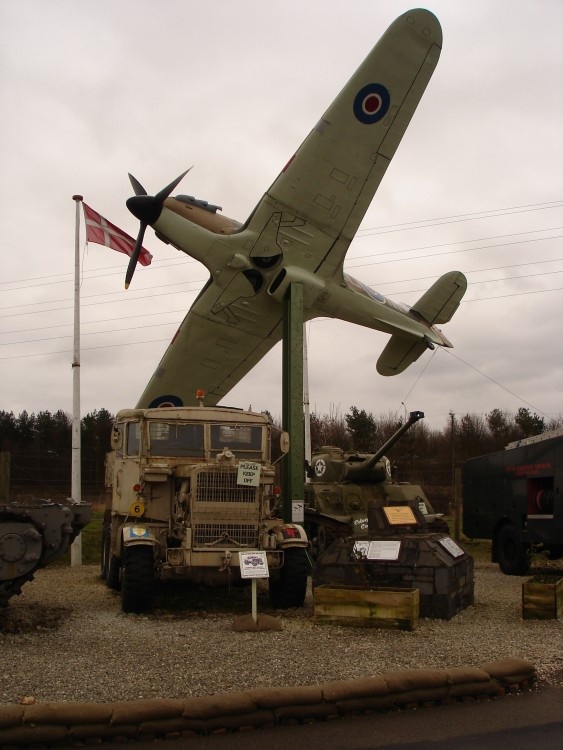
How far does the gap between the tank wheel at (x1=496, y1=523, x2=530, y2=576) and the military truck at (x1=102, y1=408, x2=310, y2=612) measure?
5163 mm

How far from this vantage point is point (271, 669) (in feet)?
18.2

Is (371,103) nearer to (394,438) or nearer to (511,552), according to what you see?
(394,438)

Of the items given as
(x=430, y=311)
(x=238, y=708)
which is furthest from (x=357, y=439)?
(x=238, y=708)

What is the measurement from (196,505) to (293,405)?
3.68m

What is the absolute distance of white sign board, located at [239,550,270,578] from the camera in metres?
7.50

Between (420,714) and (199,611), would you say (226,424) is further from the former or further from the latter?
(420,714)

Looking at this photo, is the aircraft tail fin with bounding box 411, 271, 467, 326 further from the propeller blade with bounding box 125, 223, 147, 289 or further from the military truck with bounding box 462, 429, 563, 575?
the propeller blade with bounding box 125, 223, 147, 289

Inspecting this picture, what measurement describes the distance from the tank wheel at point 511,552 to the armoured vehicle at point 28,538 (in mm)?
7938

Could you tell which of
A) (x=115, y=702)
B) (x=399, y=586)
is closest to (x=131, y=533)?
(x=399, y=586)

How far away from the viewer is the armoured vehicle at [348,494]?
1273cm

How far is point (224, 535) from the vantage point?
8695 millimetres

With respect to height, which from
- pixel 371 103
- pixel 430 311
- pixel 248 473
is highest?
pixel 371 103

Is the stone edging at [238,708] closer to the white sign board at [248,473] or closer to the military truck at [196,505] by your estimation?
the military truck at [196,505]

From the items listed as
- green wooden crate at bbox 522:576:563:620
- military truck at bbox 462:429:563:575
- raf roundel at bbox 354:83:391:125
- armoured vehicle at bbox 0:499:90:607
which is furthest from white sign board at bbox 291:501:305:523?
raf roundel at bbox 354:83:391:125
